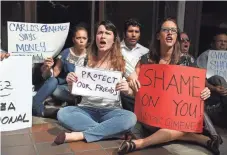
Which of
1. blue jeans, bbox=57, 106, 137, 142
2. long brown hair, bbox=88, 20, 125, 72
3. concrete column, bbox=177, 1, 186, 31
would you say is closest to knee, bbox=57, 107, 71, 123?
blue jeans, bbox=57, 106, 137, 142

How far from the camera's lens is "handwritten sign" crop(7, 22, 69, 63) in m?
3.89

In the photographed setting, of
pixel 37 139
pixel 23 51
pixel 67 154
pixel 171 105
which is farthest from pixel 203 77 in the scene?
pixel 23 51

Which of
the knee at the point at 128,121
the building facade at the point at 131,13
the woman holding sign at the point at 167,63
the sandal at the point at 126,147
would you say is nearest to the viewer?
the sandal at the point at 126,147

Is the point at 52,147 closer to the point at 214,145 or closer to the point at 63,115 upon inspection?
the point at 63,115

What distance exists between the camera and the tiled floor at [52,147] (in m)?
3.11

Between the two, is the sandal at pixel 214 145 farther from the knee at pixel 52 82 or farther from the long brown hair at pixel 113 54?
the knee at pixel 52 82

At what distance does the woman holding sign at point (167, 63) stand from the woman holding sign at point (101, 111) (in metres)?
0.23

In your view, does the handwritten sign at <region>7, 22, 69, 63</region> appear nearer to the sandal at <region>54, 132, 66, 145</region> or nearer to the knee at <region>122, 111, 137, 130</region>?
the sandal at <region>54, 132, 66, 145</region>

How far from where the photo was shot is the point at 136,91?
3.35m

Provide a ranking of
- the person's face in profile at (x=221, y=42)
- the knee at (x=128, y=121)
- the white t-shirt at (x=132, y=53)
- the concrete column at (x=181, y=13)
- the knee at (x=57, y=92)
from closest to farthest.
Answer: the knee at (x=128, y=121) → the white t-shirt at (x=132, y=53) → the knee at (x=57, y=92) → the person's face in profile at (x=221, y=42) → the concrete column at (x=181, y=13)

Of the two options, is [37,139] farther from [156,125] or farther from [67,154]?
[156,125]

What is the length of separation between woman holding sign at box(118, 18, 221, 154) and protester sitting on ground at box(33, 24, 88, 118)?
89 centimetres

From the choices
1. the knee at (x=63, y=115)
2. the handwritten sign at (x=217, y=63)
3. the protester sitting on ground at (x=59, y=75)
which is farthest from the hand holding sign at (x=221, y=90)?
the knee at (x=63, y=115)

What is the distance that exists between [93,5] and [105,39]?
228 cm
